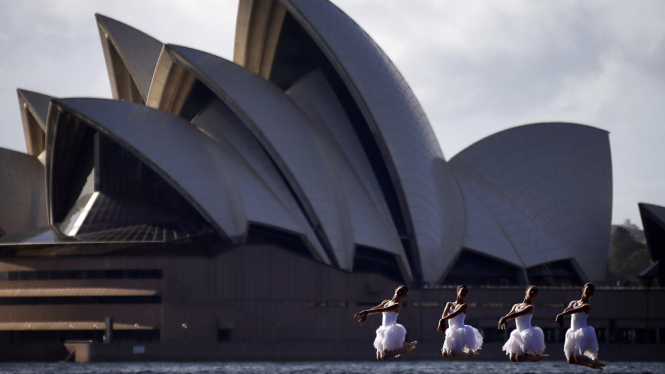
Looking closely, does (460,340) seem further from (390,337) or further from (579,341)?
(579,341)

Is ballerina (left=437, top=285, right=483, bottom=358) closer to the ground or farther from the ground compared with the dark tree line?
closer to the ground

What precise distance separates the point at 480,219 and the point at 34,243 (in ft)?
103

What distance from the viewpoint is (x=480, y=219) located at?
72125mm

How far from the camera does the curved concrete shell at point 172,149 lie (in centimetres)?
6356

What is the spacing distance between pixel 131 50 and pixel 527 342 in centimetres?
6051

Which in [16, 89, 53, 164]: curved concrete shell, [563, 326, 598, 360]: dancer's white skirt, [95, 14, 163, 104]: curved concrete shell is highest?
[95, 14, 163, 104]: curved concrete shell

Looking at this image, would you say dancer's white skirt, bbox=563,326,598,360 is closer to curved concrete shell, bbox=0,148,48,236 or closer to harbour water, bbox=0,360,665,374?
harbour water, bbox=0,360,665,374

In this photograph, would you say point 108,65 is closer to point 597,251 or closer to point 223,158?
point 223,158

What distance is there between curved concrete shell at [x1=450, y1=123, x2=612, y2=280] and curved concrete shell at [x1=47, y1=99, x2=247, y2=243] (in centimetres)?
1849

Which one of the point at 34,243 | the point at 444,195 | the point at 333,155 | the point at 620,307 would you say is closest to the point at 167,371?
the point at 34,243

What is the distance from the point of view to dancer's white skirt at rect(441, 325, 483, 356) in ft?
58.0

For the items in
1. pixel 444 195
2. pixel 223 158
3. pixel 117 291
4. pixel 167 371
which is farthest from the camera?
pixel 444 195

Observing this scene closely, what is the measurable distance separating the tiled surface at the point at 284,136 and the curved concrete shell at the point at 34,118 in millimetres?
20798

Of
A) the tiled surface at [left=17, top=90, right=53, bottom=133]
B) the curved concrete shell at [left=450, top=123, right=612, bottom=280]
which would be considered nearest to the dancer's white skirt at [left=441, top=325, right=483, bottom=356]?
the curved concrete shell at [left=450, top=123, right=612, bottom=280]
